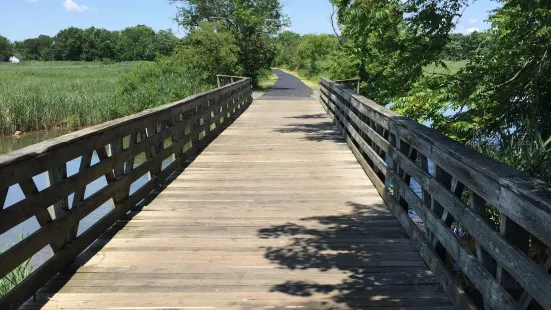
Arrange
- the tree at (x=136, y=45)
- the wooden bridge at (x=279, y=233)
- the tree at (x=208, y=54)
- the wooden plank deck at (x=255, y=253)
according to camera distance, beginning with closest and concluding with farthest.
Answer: the wooden bridge at (x=279, y=233) < the wooden plank deck at (x=255, y=253) < the tree at (x=208, y=54) < the tree at (x=136, y=45)

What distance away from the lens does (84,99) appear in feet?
75.9

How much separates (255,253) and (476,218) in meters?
1.98

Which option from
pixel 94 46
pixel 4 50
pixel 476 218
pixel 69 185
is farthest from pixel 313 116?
pixel 4 50

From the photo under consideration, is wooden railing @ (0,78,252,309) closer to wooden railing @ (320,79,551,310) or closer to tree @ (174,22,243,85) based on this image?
wooden railing @ (320,79,551,310)

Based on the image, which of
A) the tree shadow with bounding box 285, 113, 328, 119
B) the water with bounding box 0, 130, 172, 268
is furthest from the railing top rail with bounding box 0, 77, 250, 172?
the tree shadow with bounding box 285, 113, 328, 119

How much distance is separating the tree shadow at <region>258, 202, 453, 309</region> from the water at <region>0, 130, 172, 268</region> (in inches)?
109

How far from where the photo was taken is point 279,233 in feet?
16.0

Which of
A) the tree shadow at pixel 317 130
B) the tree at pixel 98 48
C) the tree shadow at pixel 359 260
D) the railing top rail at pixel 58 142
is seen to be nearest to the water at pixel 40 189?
the railing top rail at pixel 58 142

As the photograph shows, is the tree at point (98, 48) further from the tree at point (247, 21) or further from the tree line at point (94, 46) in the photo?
the tree at point (247, 21)

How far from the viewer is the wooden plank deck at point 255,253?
3510mm

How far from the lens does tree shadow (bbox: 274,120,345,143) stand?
36.8 feet

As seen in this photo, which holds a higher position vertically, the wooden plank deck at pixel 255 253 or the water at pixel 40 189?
the wooden plank deck at pixel 255 253

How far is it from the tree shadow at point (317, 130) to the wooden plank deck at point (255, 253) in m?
3.75

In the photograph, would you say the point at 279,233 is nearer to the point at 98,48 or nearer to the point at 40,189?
the point at 40,189
